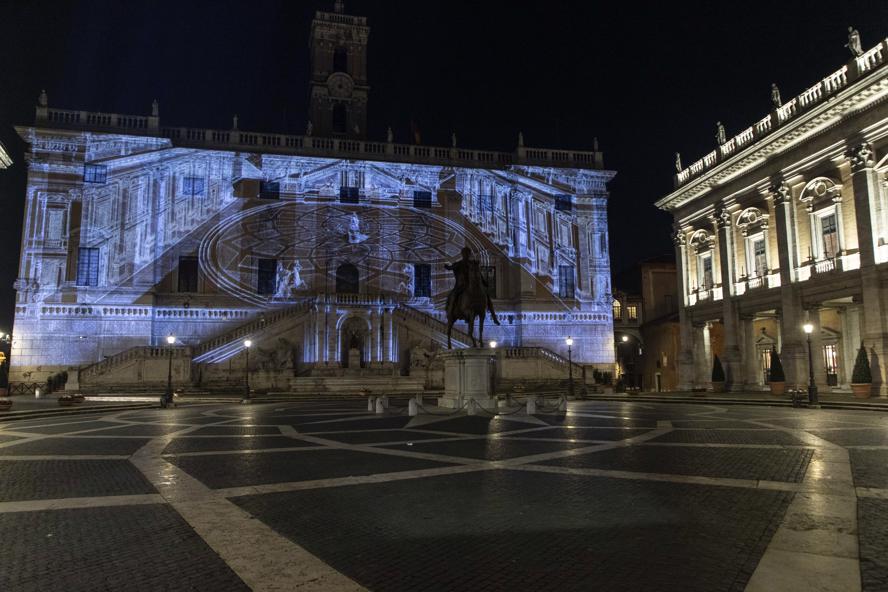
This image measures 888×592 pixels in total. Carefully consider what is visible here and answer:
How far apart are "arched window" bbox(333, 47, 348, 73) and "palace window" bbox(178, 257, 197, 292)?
2479 cm

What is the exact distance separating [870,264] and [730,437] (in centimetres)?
1962

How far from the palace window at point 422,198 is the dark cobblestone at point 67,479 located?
125ft

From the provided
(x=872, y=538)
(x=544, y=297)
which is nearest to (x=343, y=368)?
(x=544, y=297)

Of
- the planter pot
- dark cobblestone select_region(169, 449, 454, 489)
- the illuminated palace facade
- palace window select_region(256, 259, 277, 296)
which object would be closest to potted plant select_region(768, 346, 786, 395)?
the planter pot

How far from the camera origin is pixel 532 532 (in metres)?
5.95

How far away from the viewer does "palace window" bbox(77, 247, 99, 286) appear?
3934 centimetres

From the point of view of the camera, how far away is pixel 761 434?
1459 centimetres

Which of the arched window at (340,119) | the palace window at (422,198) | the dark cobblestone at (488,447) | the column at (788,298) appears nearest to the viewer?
the dark cobblestone at (488,447)

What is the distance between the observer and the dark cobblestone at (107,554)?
457 centimetres

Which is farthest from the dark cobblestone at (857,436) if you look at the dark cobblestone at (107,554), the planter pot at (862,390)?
the dark cobblestone at (107,554)

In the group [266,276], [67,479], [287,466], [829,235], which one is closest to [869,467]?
[287,466]

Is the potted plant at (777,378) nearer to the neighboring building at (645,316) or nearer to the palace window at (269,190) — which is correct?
the neighboring building at (645,316)

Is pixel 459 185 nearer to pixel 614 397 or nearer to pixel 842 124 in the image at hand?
pixel 614 397

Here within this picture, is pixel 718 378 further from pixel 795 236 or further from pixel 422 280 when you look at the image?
pixel 422 280
